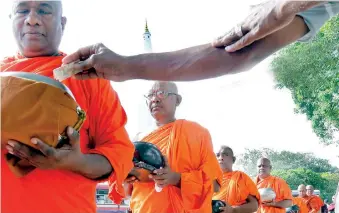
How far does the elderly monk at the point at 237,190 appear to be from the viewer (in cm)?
568

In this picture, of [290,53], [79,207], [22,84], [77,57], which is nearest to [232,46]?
[77,57]

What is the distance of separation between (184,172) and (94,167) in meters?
1.70

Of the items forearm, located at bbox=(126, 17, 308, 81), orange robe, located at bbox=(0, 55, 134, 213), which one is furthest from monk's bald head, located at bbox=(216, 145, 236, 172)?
forearm, located at bbox=(126, 17, 308, 81)

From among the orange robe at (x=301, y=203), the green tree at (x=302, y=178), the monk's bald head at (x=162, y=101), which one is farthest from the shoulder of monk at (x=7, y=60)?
the green tree at (x=302, y=178)

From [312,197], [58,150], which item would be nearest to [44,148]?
[58,150]

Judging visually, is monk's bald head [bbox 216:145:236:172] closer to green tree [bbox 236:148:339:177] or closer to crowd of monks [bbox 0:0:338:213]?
crowd of monks [bbox 0:0:338:213]

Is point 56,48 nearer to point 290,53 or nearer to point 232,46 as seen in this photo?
point 232,46

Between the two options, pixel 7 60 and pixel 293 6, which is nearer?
pixel 293 6

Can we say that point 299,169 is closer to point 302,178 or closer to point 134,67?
point 302,178

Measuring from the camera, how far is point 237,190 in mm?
5848

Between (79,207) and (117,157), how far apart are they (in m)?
0.27

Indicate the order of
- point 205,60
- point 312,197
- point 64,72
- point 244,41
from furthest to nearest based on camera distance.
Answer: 1. point 312,197
2. point 64,72
3. point 205,60
4. point 244,41

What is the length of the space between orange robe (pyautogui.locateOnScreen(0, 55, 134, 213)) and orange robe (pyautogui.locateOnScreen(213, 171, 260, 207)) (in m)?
3.45

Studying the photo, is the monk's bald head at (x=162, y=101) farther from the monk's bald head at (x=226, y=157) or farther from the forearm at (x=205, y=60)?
the forearm at (x=205, y=60)
